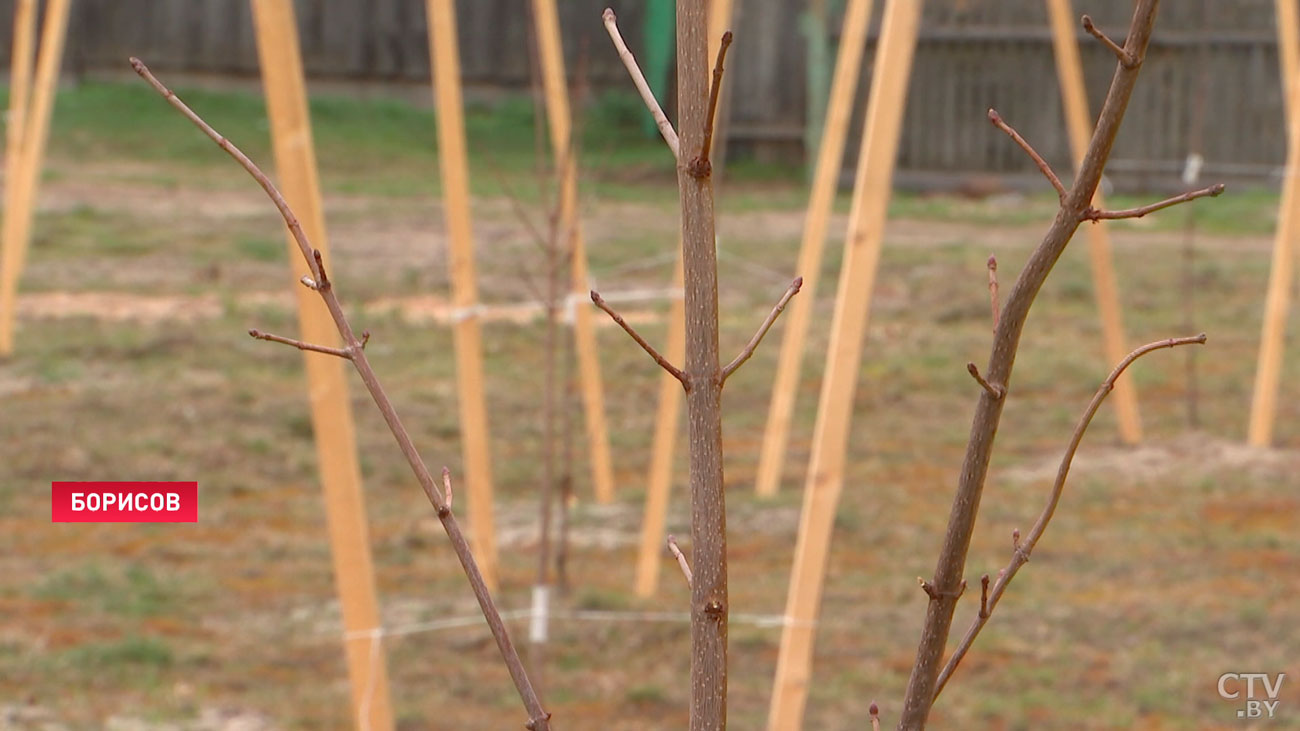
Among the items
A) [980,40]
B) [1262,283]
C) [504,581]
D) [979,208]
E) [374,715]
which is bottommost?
[374,715]

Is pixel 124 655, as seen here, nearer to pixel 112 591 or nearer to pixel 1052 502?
pixel 112 591

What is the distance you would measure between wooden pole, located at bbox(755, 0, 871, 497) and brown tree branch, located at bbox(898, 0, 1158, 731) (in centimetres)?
325

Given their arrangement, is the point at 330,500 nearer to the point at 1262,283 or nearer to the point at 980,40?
the point at 1262,283

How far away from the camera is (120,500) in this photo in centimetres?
434

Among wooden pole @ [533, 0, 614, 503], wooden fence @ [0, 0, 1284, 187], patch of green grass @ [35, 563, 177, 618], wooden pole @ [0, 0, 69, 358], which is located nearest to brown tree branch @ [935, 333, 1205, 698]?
wooden pole @ [533, 0, 614, 503]

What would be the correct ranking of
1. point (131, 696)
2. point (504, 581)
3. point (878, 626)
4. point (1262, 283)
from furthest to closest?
point (1262, 283)
point (504, 581)
point (878, 626)
point (131, 696)

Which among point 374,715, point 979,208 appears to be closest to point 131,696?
point 374,715

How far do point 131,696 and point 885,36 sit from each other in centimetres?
213

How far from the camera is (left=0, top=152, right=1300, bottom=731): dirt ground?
3639 mm

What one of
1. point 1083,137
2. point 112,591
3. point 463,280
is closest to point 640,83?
point 463,280

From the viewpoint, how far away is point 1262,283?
909cm

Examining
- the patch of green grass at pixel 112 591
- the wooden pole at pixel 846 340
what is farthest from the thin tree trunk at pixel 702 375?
the patch of green grass at pixel 112 591
